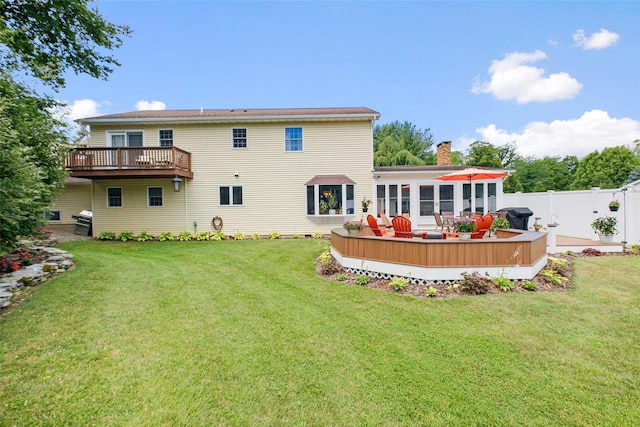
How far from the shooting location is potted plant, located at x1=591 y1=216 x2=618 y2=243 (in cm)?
907

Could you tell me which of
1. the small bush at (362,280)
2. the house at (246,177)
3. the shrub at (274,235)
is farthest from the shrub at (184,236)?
the small bush at (362,280)

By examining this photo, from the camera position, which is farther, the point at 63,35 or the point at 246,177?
the point at 246,177

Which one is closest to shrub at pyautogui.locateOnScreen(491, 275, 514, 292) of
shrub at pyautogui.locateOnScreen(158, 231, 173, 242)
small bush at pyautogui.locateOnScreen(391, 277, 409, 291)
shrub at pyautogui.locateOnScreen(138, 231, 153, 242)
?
small bush at pyautogui.locateOnScreen(391, 277, 409, 291)

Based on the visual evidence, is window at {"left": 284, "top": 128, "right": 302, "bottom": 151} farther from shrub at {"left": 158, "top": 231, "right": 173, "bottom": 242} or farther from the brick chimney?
the brick chimney

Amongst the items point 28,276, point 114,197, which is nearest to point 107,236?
point 114,197

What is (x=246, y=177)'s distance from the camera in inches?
539

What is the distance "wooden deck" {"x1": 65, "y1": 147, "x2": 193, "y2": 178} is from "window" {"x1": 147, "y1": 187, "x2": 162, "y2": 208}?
1.46 m

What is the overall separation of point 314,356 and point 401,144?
36.6 metres

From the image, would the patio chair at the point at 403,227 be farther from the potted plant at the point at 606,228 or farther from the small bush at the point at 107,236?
the small bush at the point at 107,236

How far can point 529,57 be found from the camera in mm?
19922

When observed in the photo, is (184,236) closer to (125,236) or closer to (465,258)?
(125,236)

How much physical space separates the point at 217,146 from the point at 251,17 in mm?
6267

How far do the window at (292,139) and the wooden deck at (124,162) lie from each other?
4.74 meters

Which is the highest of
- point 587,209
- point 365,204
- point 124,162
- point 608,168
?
A: point 608,168
